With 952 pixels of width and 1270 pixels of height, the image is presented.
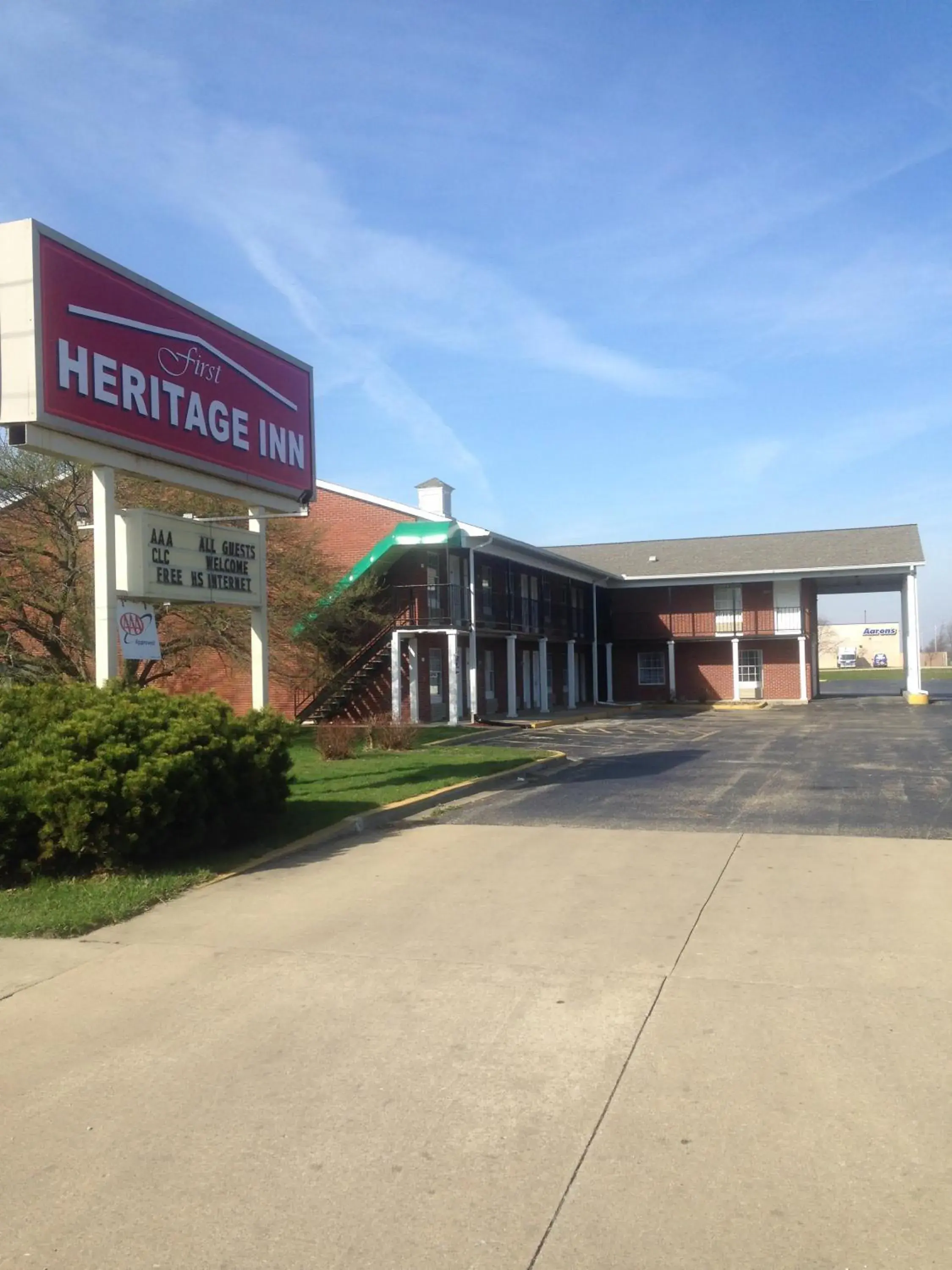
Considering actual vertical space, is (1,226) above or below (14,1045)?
above

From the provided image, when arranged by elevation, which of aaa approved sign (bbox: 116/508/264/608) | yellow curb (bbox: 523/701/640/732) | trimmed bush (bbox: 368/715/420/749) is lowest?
yellow curb (bbox: 523/701/640/732)

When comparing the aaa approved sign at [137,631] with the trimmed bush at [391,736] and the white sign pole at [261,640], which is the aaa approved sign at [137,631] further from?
the trimmed bush at [391,736]

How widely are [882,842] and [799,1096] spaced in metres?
6.51

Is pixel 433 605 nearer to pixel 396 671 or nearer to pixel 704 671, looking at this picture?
pixel 396 671

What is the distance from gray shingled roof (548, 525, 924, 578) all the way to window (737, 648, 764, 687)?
12.3ft

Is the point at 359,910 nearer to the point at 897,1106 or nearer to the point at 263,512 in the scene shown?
the point at 897,1106

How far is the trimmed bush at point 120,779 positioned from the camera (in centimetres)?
875

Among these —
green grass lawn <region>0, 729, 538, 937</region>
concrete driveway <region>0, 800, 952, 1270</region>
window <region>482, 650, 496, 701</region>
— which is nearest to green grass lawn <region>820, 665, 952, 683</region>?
window <region>482, 650, 496, 701</region>

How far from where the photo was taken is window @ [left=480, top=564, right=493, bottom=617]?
33500mm

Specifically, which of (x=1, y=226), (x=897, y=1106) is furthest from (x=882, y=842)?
(x=1, y=226)

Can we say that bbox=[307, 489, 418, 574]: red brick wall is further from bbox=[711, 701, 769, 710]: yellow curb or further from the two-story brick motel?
bbox=[711, 701, 769, 710]: yellow curb

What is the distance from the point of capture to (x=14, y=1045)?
5.52m

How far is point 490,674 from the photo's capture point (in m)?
36.0

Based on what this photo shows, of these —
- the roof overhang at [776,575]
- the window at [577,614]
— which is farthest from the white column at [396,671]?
the roof overhang at [776,575]
